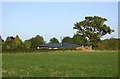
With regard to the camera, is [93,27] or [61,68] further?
[93,27]

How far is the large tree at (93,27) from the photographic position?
261ft

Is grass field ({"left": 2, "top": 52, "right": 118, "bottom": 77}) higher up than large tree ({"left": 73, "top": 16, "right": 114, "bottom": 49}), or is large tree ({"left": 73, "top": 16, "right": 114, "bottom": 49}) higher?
large tree ({"left": 73, "top": 16, "right": 114, "bottom": 49})

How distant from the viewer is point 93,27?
8156 centimetres

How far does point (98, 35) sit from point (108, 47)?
19.2ft

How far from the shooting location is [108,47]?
257ft

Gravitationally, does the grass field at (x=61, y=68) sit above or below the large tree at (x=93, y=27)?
below

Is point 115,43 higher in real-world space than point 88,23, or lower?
lower

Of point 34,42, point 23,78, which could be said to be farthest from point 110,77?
point 34,42

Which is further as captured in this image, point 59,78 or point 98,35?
point 98,35

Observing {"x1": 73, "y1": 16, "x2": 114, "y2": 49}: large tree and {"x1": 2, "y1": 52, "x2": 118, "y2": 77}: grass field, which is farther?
{"x1": 73, "y1": 16, "x2": 114, "y2": 49}: large tree

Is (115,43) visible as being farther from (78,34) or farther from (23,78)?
(23,78)

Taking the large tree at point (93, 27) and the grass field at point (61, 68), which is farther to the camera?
the large tree at point (93, 27)

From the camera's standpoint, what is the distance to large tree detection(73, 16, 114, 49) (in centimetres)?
7950

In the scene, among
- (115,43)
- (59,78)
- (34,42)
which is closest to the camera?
(59,78)
